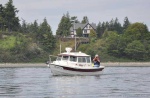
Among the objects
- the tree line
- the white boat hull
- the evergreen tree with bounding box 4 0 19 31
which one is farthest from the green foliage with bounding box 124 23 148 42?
the white boat hull

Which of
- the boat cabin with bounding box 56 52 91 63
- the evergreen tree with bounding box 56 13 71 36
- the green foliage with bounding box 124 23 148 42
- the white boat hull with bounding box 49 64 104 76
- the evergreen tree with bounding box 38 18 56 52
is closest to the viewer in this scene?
the white boat hull with bounding box 49 64 104 76

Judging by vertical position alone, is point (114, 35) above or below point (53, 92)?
above

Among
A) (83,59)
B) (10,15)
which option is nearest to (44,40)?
(10,15)

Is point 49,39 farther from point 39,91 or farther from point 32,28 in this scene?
point 39,91

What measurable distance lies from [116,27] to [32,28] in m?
42.4

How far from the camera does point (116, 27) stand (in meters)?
185

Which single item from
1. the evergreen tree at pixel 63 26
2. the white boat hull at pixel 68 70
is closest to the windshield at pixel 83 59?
the white boat hull at pixel 68 70

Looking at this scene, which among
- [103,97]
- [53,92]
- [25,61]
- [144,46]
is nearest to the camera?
[103,97]

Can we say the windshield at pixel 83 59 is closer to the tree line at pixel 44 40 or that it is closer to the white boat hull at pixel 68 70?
the white boat hull at pixel 68 70

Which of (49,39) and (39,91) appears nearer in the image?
(39,91)

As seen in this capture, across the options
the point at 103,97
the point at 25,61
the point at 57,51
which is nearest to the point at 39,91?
the point at 103,97

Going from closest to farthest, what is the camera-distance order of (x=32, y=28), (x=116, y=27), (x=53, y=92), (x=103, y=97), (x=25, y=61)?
1. (x=103, y=97)
2. (x=53, y=92)
3. (x=25, y=61)
4. (x=32, y=28)
5. (x=116, y=27)

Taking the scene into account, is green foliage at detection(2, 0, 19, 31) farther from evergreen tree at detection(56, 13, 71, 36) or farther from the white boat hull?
the white boat hull

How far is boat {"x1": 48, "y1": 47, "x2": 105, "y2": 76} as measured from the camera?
61844mm
